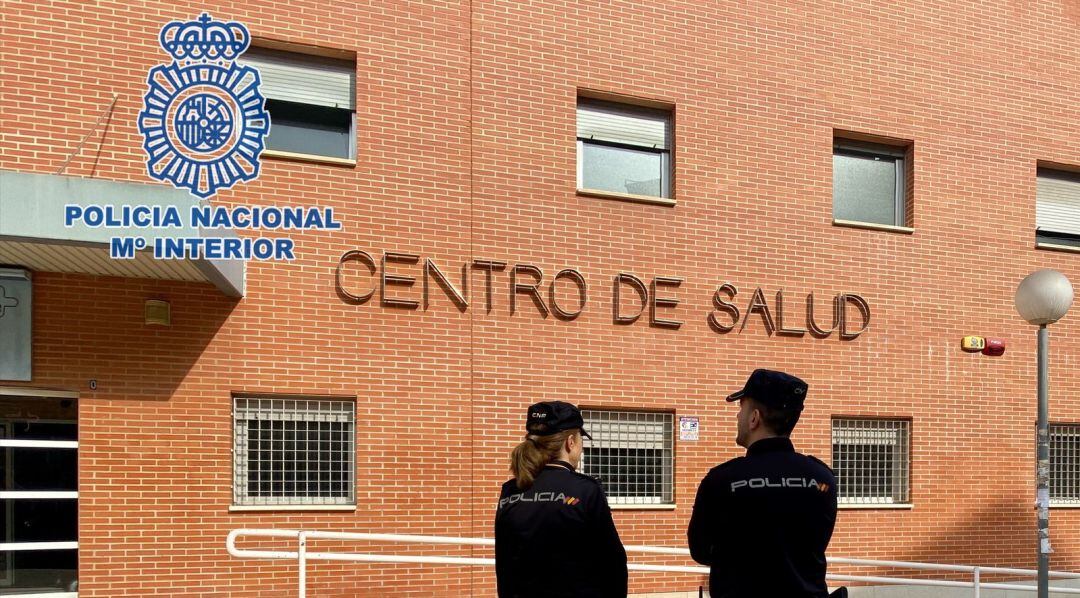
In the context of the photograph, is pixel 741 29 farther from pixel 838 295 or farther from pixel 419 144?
pixel 419 144

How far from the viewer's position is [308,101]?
923cm

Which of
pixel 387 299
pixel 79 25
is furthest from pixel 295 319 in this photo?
pixel 79 25

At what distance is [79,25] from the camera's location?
8.31m

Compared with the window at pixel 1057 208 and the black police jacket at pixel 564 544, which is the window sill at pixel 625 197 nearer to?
the window at pixel 1057 208

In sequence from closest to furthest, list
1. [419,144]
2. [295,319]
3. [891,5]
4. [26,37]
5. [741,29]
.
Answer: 1. [26,37]
2. [295,319]
3. [419,144]
4. [741,29]
5. [891,5]

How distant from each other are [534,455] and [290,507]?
227 inches

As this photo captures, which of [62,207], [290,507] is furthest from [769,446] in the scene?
[290,507]

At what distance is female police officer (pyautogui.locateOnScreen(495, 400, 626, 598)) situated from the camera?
337 cm

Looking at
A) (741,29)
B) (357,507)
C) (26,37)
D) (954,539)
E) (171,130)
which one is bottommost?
(954,539)

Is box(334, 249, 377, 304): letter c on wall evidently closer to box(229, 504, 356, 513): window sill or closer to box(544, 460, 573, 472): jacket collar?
box(229, 504, 356, 513): window sill

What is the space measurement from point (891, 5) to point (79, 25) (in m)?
9.33

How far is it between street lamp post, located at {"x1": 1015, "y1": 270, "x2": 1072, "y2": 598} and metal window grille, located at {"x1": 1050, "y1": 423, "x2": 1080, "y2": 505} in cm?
473

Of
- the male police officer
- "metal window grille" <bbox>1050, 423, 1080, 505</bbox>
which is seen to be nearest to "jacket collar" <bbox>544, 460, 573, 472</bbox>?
the male police officer

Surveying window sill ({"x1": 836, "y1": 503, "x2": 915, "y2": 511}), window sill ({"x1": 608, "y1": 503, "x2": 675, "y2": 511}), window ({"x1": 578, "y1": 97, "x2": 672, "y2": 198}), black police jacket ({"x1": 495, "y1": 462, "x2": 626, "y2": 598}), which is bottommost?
window sill ({"x1": 836, "y1": 503, "x2": 915, "y2": 511})
